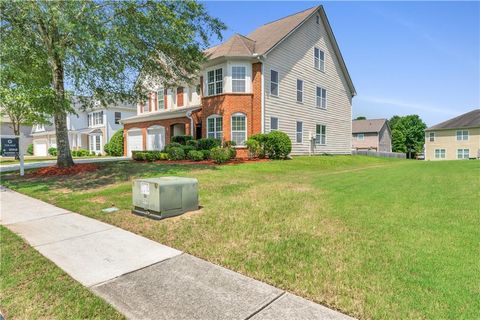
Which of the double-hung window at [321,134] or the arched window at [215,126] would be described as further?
the double-hung window at [321,134]

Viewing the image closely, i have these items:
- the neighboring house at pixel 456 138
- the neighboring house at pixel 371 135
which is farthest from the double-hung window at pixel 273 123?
the neighboring house at pixel 371 135

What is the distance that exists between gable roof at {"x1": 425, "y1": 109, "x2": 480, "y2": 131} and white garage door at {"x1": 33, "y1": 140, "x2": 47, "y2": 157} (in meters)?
59.3

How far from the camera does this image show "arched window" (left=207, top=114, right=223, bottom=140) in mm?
19062

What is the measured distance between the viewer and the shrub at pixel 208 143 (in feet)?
59.0

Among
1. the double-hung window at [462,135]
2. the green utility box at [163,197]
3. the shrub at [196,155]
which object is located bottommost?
the green utility box at [163,197]

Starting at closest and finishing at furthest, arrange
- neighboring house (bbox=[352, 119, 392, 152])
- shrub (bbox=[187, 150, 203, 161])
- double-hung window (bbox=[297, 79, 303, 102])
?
Result: shrub (bbox=[187, 150, 203, 161]) < double-hung window (bbox=[297, 79, 303, 102]) < neighboring house (bbox=[352, 119, 392, 152])

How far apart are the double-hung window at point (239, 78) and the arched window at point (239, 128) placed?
1.70m

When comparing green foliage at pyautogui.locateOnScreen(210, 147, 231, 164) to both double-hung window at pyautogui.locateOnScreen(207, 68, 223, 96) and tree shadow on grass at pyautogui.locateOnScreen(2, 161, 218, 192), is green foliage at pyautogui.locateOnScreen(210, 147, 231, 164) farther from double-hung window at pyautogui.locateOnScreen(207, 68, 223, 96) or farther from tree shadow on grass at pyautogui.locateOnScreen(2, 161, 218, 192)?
double-hung window at pyautogui.locateOnScreen(207, 68, 223, 96)

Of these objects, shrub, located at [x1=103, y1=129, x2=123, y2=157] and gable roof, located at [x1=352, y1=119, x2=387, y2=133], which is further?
gable roof, located at [x1=352, y1=119, x2=387, y2=133]

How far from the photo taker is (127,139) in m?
28.4

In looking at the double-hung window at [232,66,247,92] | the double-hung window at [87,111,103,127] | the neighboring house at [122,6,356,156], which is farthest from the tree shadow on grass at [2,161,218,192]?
the double-hung window at [87,111,103,127]

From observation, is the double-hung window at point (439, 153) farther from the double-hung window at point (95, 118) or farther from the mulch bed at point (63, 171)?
the mulch bed at point (63, 171)

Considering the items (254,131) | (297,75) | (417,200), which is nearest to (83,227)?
(417,200)

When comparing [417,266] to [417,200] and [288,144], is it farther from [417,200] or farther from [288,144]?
[288,144]
